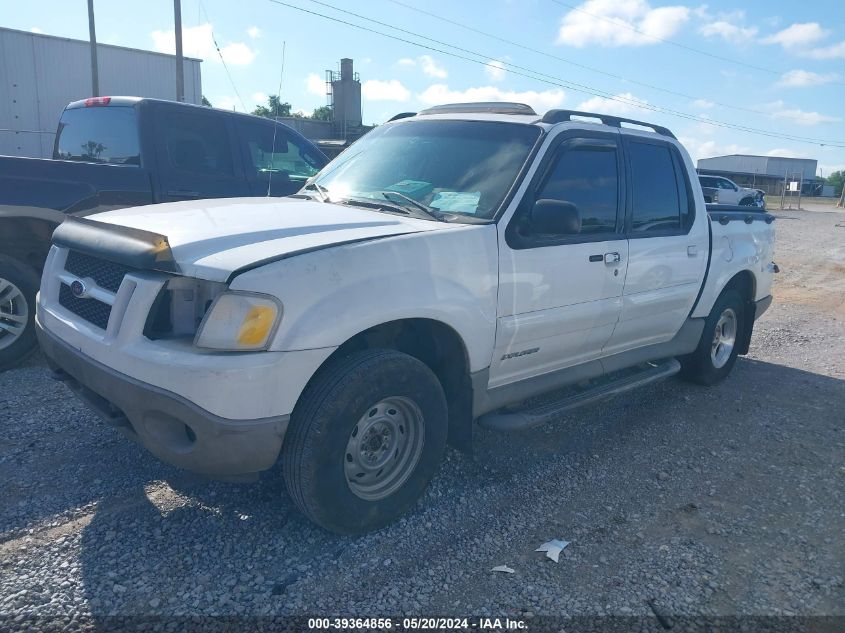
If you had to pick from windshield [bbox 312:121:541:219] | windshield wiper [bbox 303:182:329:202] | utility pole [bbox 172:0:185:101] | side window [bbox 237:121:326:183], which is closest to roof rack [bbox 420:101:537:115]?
windshield [bbox 312:121:541:219]

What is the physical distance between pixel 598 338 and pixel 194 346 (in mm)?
2631

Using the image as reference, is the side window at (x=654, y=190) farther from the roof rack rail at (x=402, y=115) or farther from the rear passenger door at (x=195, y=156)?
the rear passenger door at (x=195, y=156)

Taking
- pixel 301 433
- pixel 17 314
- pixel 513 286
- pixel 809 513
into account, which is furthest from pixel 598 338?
pixel 17 314

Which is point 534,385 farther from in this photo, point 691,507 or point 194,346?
point 194,346

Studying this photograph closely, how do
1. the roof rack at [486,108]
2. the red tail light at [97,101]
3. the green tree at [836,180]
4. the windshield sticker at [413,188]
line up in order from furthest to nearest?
the green tree at [836,180] → the red tail light at [97,101] → the roof rack at [486,108] → the windshield sticker at [413,188]

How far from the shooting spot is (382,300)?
2.98 meters

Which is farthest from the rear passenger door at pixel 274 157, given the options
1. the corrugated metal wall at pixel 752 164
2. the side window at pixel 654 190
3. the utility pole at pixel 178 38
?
the corrugated metal wall at pixel 752 164

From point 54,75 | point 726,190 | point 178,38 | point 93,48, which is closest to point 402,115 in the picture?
point 178,38

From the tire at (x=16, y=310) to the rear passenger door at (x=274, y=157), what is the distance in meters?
2.12

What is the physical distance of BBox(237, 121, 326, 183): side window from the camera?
21.4 ft

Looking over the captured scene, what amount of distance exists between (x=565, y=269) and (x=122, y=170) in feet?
12.8

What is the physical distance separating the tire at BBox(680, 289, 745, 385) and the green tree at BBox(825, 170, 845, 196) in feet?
293

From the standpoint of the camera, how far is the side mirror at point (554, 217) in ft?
11.7

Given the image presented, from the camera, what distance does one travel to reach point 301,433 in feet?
9.32
